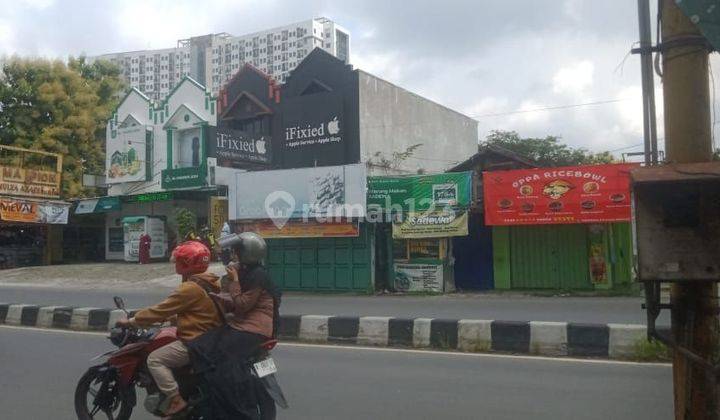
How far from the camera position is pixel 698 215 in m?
2.55

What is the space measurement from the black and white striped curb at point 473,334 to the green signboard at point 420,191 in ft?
28.7

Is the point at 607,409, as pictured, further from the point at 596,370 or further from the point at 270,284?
the point at 270,284

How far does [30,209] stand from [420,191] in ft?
63.9

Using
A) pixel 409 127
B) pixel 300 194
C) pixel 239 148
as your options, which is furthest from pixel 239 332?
pixel 409 127

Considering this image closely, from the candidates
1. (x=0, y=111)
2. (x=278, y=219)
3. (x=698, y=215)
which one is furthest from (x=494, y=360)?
(x=0, y=111)

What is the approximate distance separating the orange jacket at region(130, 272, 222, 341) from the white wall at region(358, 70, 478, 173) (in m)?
23.1

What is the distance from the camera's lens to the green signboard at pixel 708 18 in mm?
2150

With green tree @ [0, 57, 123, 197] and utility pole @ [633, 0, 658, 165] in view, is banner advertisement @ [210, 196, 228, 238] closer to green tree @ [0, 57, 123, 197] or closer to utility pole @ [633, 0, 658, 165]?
green tree @ [0, 57, 123, 197]

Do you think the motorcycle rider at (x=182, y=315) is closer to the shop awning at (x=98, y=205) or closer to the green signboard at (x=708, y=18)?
the green signboard at (x=708, y=18)

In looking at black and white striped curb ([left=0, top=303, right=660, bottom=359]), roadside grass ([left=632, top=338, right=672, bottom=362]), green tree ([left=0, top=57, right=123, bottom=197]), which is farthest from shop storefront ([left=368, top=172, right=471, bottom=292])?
green tree ([left=0, top=57, right=123, bottom=197])

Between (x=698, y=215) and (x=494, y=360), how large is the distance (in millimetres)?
5943

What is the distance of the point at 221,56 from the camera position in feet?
230

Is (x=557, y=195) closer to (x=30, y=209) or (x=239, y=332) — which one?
(x=239, y=332)

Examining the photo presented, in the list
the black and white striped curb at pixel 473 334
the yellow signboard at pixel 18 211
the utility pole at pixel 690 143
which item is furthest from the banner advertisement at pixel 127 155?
the utility pole at pixel 690 143
